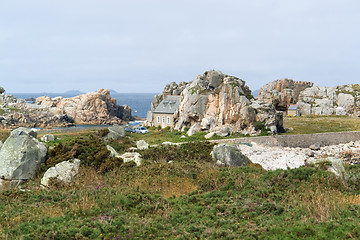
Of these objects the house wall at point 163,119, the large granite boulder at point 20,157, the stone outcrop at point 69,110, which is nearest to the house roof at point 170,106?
the house wall at point 163,119

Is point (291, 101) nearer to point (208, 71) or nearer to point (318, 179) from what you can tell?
point (208, 71)

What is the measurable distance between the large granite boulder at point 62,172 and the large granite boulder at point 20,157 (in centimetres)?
172

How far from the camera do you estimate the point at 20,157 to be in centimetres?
1720

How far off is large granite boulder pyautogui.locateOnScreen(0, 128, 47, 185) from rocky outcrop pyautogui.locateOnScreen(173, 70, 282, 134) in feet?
84.1

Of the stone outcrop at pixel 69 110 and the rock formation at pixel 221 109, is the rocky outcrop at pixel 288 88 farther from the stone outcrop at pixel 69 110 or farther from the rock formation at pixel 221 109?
the stone outcrop at pixel 69 110

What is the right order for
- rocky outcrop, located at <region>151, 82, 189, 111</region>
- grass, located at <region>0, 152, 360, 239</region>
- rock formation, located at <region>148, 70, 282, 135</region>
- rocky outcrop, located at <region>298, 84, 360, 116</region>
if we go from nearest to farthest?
grass, located at <region>0, 152, 360, 239</region>, rock formation, located at <region>148, 70, 282, 135</region>, rocky outcrop, located at <region>151, 82, 189, 111</region>, rocky outcrop, located at <region>298, 84, 360, 116</region>

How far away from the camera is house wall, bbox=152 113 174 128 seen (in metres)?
54.2

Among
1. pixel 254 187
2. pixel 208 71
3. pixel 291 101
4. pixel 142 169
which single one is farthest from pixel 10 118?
pixel 254 187

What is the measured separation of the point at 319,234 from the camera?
8539 millimetres

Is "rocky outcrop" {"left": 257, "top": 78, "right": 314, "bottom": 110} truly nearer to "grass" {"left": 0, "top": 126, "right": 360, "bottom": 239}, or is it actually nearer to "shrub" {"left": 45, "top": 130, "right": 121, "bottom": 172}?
"shrub" {"left": 45, "top": 130, "right": 121, "bottom": 172}

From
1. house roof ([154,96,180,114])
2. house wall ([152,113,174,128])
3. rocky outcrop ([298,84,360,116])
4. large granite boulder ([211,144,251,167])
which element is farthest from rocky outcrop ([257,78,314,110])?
large granite boulder ([211,144,251,167])

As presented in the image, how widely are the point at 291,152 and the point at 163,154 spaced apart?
1722 cm

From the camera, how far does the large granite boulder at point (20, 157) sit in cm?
1678

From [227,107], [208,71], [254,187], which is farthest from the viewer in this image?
[208,71]
